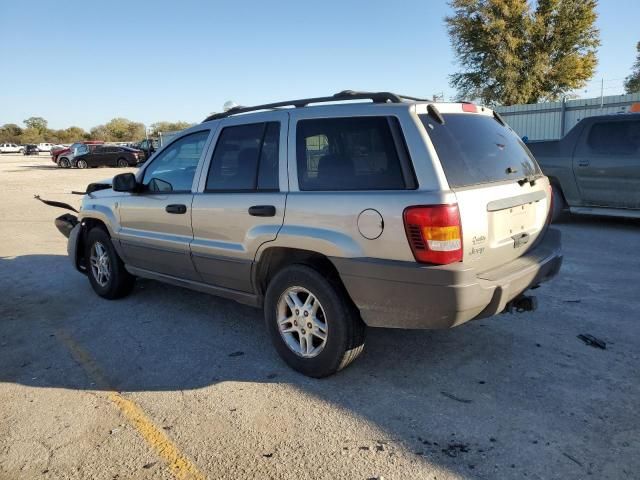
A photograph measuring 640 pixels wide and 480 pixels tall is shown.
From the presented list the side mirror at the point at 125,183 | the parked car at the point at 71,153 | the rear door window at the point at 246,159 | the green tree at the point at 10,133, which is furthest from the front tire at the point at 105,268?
the green tree at the point at 10,133

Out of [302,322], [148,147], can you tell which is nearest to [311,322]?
[302,322]

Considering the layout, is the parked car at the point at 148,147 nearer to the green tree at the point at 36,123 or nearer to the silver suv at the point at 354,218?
the silver suv at the point at 354,218

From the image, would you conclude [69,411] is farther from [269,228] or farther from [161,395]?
[269,228]

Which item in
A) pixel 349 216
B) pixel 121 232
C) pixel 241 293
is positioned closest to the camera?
pixel 349 216

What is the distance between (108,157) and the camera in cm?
3403

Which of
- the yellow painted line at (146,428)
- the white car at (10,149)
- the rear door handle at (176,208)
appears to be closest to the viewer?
the yellow painted line at (146,428)

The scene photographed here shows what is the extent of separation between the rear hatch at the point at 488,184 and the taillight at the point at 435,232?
63 mm

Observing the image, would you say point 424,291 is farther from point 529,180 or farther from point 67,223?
point 67,223

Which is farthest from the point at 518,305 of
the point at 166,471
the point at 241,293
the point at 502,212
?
the point at 166,471

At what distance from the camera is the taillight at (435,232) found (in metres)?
2.95

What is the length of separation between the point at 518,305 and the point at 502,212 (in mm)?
718

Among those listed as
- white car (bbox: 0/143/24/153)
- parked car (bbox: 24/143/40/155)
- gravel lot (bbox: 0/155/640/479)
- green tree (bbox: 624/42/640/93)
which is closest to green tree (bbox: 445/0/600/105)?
green tree (bbox: 624/42/640/93)

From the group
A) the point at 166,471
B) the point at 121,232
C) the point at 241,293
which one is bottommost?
the point at 166,471

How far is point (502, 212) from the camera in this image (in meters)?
3.35
